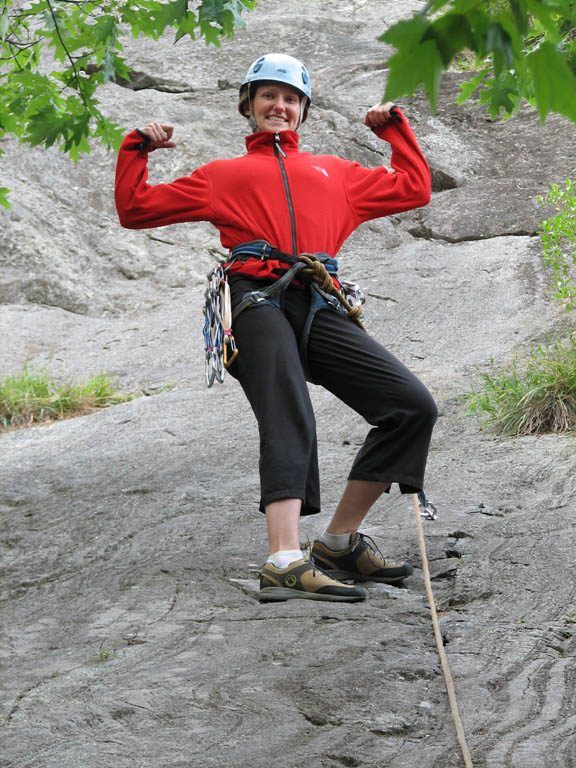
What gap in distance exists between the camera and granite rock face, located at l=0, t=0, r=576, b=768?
2289mm

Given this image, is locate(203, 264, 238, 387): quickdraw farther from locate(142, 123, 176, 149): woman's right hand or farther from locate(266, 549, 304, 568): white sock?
locate(266, 549, 304, 568): white sock

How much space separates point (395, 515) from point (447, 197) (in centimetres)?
671

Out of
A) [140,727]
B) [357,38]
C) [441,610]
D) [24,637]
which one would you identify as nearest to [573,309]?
[441,610]

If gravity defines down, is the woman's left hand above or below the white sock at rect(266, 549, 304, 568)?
above

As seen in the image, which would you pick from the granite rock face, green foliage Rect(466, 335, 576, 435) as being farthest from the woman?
green foliage Rect(466, 335, 576, 435)

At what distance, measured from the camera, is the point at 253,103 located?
3.64m

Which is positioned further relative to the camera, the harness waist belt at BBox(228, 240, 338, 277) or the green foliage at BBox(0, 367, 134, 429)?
the green foliage at BBox(0, 367, 134, 429)

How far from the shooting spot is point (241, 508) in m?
4.61

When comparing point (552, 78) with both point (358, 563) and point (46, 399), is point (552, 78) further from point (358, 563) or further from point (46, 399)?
point (46, 399)

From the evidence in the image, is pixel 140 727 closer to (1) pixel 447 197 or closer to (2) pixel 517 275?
(2) pixel 517 275

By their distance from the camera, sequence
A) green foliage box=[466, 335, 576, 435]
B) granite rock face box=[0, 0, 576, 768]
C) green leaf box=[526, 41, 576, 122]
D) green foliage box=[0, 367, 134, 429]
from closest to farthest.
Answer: green leaf box=[526, 41, 576, 122] → granite rock face box=[0, 0, 576, 768] → green foliage box=[466, 335, 576, 435] → green foliage box=[0, 367, 134, 429]

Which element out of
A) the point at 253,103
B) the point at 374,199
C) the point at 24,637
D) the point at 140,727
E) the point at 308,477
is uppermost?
the point at 253,103

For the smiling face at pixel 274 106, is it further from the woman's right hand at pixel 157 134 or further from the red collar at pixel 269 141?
the woman's right hand at pixel 157 134

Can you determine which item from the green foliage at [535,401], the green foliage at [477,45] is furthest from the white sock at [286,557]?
the green foliage at [535,401]
